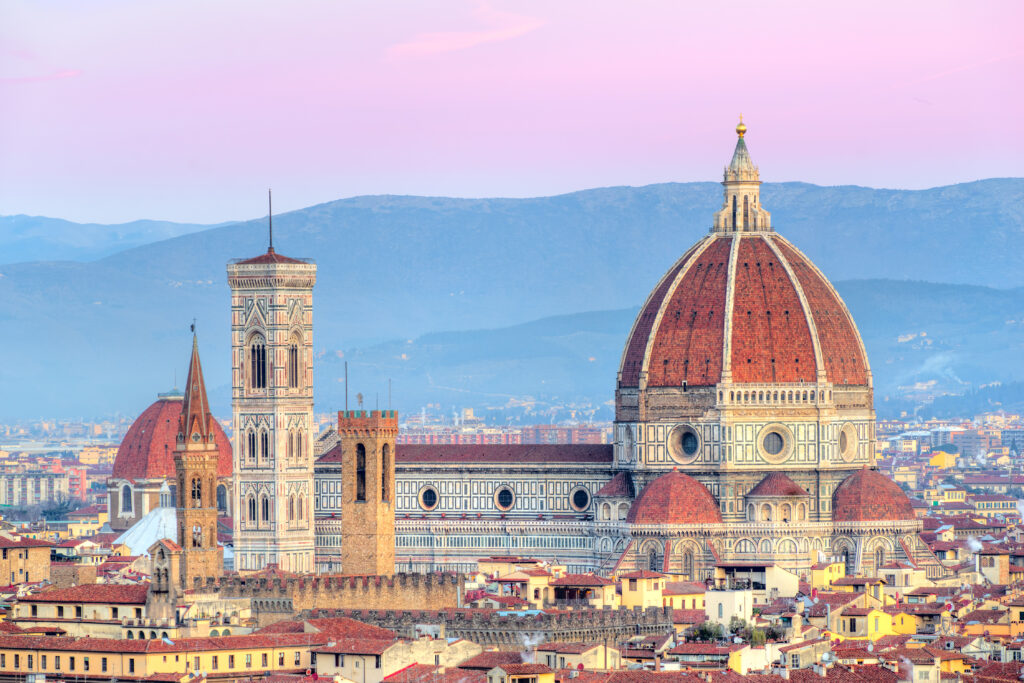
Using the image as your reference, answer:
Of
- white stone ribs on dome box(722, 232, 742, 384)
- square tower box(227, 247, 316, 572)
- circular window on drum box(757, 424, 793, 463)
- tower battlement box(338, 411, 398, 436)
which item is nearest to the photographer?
tower battlement box(338, 411, 398, 436)

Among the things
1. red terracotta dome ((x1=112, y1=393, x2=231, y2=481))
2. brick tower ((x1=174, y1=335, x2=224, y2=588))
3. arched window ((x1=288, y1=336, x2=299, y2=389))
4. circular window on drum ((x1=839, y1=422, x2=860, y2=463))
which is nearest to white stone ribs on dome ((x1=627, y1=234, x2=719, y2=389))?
circular window on drum ((x1=839, y1=422, x2=860, y2=463))

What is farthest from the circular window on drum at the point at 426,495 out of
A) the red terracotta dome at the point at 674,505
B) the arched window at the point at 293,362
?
the red terracotta dome at the point at 674,505

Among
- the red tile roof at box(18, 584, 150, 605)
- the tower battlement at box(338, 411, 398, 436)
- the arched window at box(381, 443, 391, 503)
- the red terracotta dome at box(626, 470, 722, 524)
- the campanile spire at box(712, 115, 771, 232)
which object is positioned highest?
the campanile spire at box(712, 115, 771, 232)

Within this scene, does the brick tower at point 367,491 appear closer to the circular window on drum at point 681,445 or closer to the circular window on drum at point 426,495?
the circular window on drum at point 681,445

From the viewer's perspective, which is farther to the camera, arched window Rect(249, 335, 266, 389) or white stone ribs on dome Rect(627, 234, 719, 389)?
arched window Rect(249, 335, 266, 389)

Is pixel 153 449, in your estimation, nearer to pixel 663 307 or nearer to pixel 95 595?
pixel 663 307

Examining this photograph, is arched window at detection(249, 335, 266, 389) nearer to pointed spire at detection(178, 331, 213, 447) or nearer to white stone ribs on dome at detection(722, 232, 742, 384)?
pointed spire at detection(178, 331, 213, 447)
